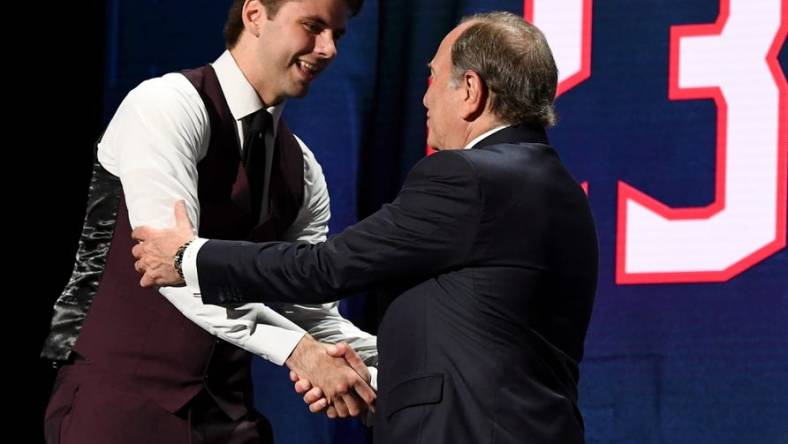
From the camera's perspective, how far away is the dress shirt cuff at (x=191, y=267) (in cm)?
181

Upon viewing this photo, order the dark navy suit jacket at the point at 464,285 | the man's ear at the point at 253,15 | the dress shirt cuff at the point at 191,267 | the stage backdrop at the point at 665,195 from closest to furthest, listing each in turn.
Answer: the dark navy suit jacket at the point at 464,285 → the dress shirt cuff at the point at 191,267 → the man's ear at the point at 253,15 → the stage backdrop at the point at 665,195

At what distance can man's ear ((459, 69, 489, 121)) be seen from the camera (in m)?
1.79

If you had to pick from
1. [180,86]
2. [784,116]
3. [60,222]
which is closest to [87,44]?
[60,222]

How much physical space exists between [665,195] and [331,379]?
1120 mm

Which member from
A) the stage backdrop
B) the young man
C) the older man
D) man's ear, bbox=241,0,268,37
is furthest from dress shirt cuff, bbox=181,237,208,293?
the stage backdrop

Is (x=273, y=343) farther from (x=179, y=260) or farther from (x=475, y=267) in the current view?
(x=475, y=267)

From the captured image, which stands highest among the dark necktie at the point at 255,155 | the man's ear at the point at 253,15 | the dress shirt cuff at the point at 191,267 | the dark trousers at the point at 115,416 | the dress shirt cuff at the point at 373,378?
the man's ear at the point at 253,15

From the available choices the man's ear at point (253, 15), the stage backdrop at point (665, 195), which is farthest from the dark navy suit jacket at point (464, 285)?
the stage backdrop at point (665, 195)

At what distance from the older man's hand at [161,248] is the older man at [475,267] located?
1 centimetres

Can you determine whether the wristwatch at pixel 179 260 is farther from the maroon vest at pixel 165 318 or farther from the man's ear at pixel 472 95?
the man's ear at pixel 472 95

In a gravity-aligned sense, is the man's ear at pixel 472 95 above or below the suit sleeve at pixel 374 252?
above

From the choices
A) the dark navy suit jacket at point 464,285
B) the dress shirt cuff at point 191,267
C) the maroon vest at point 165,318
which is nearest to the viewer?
the dark navy suit jacket at point 464,285

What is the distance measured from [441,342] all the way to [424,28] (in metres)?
1.39

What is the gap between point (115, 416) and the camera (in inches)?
80.7
